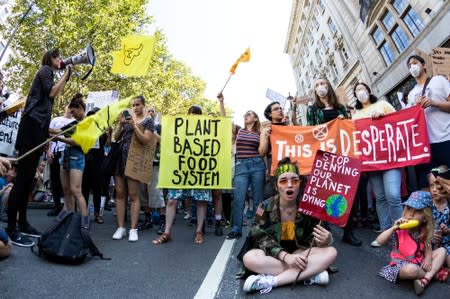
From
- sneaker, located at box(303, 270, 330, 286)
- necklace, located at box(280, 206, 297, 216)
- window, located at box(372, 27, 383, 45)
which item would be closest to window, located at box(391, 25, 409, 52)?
window, located at box(372, 27, 383, 45)

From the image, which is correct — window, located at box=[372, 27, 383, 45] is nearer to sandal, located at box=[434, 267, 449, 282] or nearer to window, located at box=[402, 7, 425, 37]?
window, located at box=[402, 7, 425, 37]

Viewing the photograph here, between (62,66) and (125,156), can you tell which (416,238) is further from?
(62,66)

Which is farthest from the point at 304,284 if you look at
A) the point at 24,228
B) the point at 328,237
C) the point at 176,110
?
the point at 176,110

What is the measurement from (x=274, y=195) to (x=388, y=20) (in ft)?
55.3

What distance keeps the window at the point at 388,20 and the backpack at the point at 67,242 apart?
58.8 ft

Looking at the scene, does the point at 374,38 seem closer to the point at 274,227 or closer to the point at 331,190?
the point at 331,190

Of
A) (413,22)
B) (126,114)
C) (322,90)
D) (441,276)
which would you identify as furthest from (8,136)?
(413,22)

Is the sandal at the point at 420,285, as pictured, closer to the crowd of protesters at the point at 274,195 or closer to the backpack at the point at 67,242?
the crowd of protesters at the point at 274,195

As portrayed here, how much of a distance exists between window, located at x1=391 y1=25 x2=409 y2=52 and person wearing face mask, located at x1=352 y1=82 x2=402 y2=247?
1335 centimetres

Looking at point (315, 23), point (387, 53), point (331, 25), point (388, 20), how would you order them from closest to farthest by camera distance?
point (388, 20), point (387, 53), point (331, 25), point (315, 23)

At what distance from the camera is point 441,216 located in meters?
3.14

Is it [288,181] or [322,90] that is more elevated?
[322,90]

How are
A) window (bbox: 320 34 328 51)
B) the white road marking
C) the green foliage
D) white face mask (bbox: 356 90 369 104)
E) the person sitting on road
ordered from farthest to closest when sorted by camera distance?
window (bbox: 320 34 328 51), the green foliage, white face mask (bbox: 356 90 369 104), the person sitting on road, the white road marking

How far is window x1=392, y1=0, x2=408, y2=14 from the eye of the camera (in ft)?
50.5
